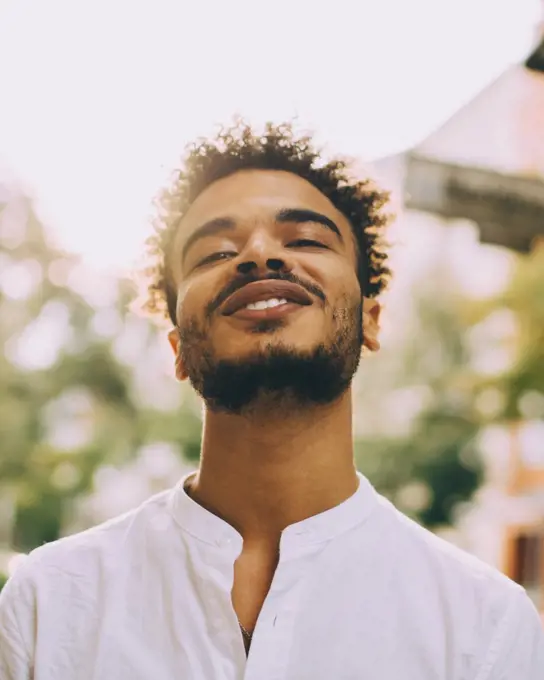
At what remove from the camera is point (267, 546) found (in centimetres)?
107

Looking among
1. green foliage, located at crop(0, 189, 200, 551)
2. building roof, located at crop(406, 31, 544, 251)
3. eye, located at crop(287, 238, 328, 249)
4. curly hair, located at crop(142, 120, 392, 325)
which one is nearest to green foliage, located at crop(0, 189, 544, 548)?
green foliage, located at crop(0, 189, 200, 551)

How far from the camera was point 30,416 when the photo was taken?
2.51m

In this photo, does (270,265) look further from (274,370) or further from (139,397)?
(139,397)

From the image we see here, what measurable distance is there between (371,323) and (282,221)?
25 centimetres

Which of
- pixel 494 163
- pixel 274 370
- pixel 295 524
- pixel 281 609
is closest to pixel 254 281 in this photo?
pixel 274 370

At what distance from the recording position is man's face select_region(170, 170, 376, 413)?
3.35 ft

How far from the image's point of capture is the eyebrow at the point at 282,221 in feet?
3.69

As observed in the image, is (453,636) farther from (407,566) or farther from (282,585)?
(282,585)

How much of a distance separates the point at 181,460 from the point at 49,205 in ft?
3.15

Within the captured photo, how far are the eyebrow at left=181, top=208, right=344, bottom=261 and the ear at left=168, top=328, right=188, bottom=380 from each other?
0.57 feet

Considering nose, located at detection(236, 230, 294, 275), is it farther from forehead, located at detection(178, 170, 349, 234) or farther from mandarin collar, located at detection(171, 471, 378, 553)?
mandarin collar, located at detection(171, 471, 378, 553)

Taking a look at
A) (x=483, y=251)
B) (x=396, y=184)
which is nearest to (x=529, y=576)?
(x=483, y=251)

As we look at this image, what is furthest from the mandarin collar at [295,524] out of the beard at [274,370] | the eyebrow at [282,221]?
the eyebrow at [282,221]

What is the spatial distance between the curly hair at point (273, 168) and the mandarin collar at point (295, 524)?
1.08ft
